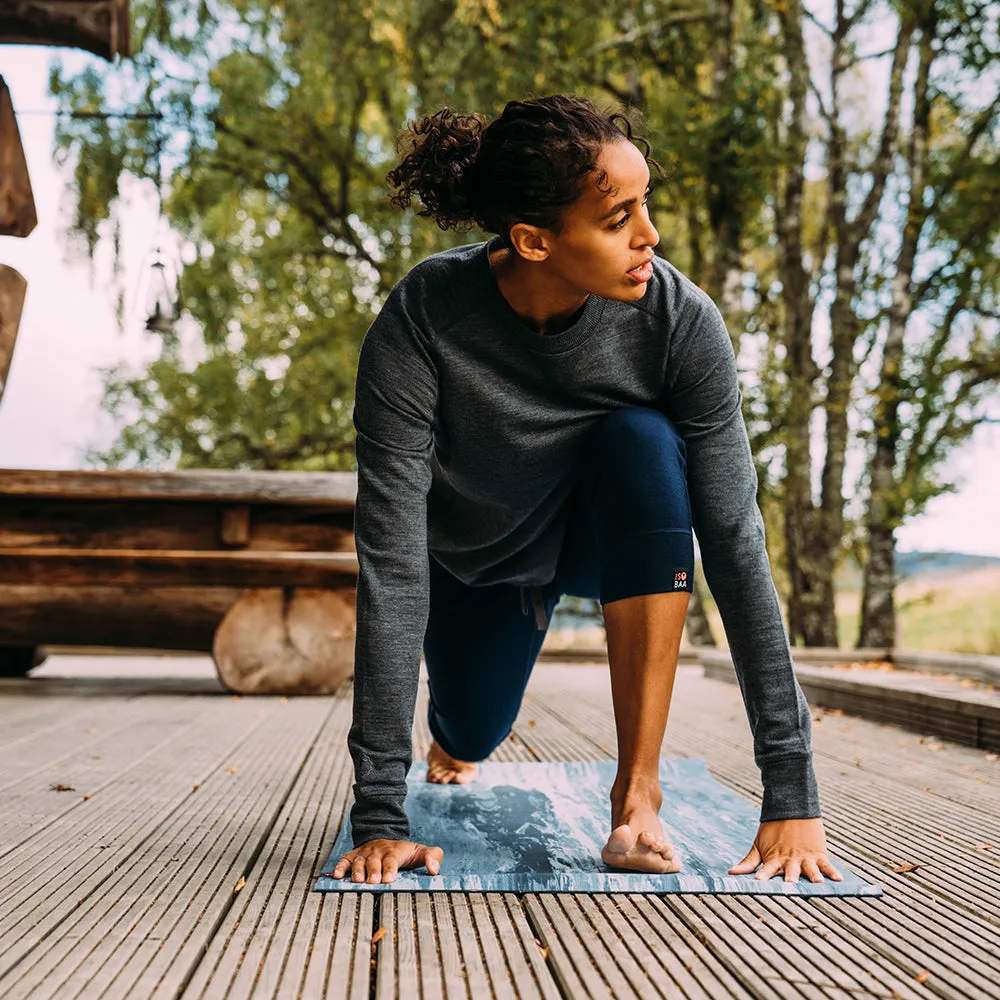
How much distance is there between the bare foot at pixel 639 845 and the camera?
1.37 metres

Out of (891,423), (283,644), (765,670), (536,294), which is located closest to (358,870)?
(765,670)

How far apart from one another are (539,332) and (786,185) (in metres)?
5.85

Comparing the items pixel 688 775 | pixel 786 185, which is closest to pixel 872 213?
pixel 786 185

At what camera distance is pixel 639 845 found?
1.38m

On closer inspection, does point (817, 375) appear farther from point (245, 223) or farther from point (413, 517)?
point (245, 223)

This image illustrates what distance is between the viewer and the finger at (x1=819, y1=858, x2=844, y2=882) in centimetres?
136

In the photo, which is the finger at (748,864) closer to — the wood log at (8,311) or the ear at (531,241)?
the ear at (531,241)

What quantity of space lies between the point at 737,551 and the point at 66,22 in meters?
2.37

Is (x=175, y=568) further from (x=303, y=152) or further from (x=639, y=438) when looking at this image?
(x=303, y=152)

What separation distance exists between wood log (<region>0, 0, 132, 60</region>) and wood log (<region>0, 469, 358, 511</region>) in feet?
4.68

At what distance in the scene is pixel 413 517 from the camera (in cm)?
155

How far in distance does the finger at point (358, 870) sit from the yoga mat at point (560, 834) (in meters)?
0.02

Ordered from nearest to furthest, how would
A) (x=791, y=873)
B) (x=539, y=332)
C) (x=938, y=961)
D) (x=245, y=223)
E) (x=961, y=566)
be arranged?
1. (x=938, y=961)
2. (x=791, y=873)
3. (x=539, y=332)
4. (x=961, y=566)
5. (x=245, y=223)

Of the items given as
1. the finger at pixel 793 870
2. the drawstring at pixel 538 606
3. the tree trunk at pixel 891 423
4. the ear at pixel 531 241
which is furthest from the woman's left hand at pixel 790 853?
the tree trunk at pixel 891 423
